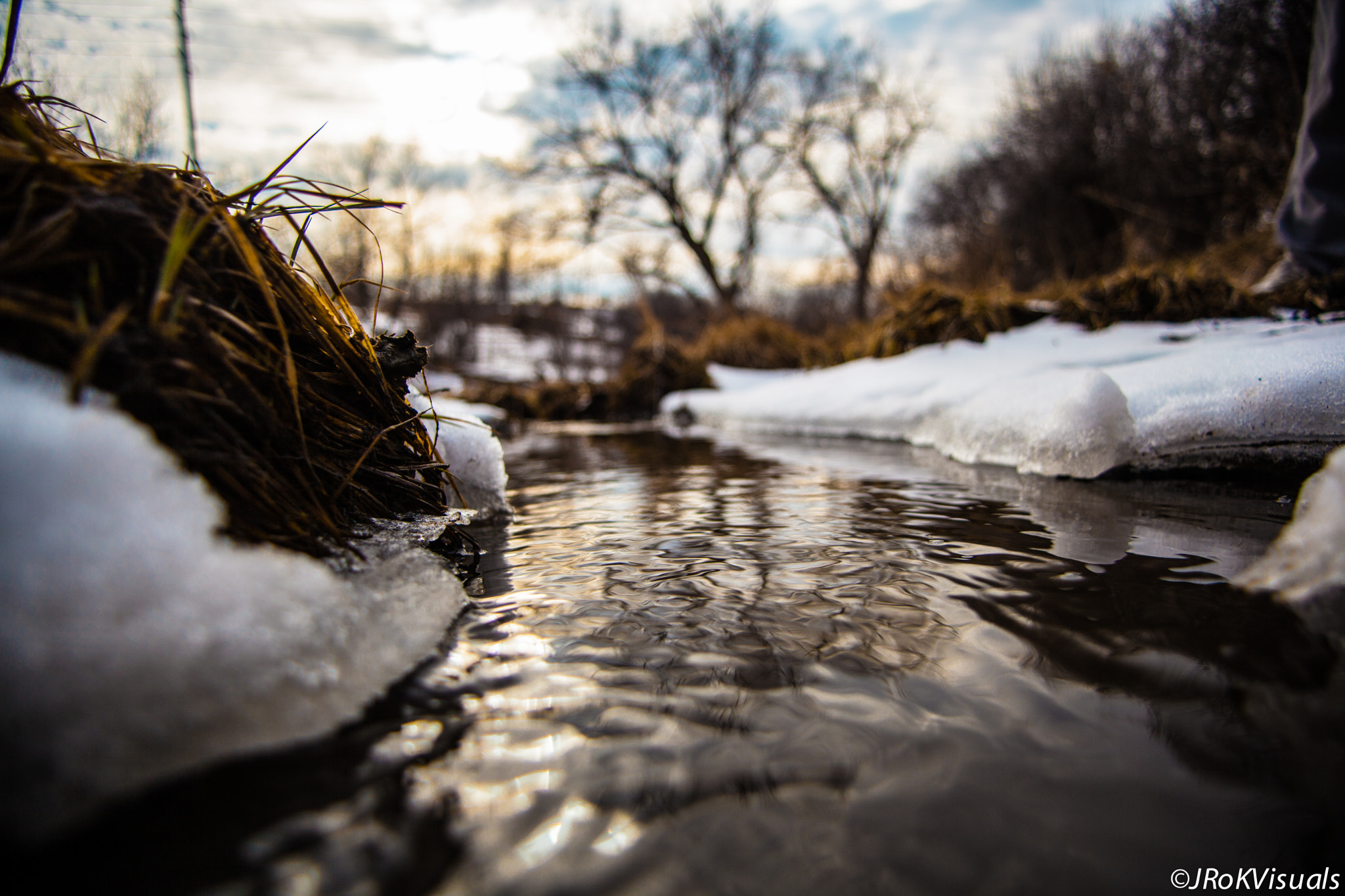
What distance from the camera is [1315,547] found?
2.91 ft

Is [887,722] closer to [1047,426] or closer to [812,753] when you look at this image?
[812,753]

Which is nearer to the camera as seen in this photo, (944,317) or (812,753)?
(812,753)

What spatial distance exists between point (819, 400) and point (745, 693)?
174 inches

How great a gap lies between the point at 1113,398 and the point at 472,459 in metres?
2.40

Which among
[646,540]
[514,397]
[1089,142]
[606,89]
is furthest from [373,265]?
Answer: [646,540]

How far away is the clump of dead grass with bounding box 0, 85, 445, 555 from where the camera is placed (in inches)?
30.7

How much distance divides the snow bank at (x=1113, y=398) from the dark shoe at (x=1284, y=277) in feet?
2.08

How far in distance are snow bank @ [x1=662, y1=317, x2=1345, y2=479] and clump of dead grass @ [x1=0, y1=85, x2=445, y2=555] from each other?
2.59 metres

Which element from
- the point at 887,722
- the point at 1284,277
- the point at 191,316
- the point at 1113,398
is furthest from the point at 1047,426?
the point at 1284,277

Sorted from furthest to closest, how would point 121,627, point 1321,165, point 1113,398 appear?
point 1321,165
point 1113,398
point 121,627

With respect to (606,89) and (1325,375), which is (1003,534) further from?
(606,89)

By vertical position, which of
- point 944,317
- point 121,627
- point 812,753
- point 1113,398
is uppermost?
point 944,317

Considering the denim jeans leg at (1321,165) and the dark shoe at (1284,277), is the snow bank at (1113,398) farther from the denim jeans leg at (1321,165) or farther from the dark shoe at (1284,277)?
the dark shoe at (1284,277)

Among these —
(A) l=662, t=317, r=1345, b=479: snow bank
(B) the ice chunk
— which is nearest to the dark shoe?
(A) l=662, t=317, r=1345, b=479: snow bank
